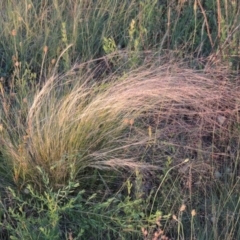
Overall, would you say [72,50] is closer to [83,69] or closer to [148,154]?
[83,69]

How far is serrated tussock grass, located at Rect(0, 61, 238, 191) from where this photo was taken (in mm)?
2906

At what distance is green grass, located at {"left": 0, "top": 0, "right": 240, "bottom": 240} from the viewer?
2.73 meters

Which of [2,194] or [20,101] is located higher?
[20,101]

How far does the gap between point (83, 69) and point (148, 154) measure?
851 mm

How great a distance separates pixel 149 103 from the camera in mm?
3107

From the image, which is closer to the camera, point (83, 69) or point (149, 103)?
point (149, 103)

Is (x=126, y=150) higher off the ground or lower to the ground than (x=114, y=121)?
lower

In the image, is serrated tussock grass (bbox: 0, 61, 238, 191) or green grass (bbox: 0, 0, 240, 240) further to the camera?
serrated tussock grass (bbox: 0, 61, 238, 191)

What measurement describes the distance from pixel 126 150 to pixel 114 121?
168mm

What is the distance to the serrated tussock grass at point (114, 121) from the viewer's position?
2.91 meters

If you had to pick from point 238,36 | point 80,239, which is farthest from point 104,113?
point 238,36

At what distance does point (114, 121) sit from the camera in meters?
3.04

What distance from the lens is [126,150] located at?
299 centimetres

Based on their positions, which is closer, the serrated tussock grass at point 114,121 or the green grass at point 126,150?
the green grass at point 126,150
